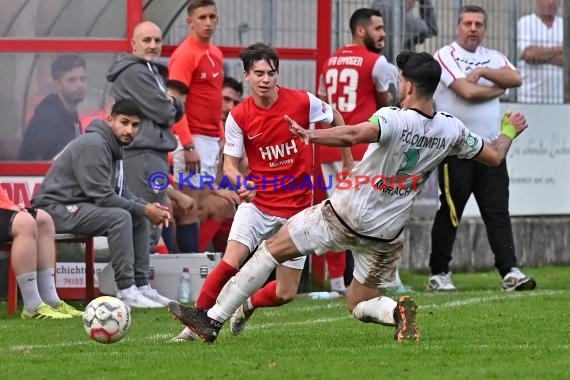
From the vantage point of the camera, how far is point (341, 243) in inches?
359

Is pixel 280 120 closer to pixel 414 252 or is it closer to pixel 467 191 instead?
pixel 467 191

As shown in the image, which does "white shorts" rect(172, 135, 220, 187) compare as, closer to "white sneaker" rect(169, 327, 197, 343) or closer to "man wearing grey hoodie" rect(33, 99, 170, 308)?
"man wearing grey hoodie" rect(33, 99, 170, 308)

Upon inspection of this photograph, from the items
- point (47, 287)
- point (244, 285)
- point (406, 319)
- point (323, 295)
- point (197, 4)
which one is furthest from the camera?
point (197, 4)

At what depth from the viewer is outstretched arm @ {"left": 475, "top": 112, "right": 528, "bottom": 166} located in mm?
9250

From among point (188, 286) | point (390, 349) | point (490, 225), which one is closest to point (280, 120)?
point (390, 349)

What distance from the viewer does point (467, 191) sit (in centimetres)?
1408

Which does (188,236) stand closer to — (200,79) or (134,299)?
(200,79)

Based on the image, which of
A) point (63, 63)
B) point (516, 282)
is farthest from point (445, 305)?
point (63, 63)

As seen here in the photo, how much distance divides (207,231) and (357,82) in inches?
91.6

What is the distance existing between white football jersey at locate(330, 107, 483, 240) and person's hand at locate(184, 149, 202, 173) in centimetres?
512

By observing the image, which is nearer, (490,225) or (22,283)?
(22,283)

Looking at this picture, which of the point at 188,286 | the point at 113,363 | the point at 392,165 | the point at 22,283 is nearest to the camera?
the point at 113,363

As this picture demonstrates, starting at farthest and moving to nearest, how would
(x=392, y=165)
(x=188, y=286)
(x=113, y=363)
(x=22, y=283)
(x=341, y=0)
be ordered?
(x=341, y=0), (x=188, y=286), (x=22, y=283), (x=392, y=165), (x=113, y=363)

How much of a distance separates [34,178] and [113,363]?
6275 millimetres
